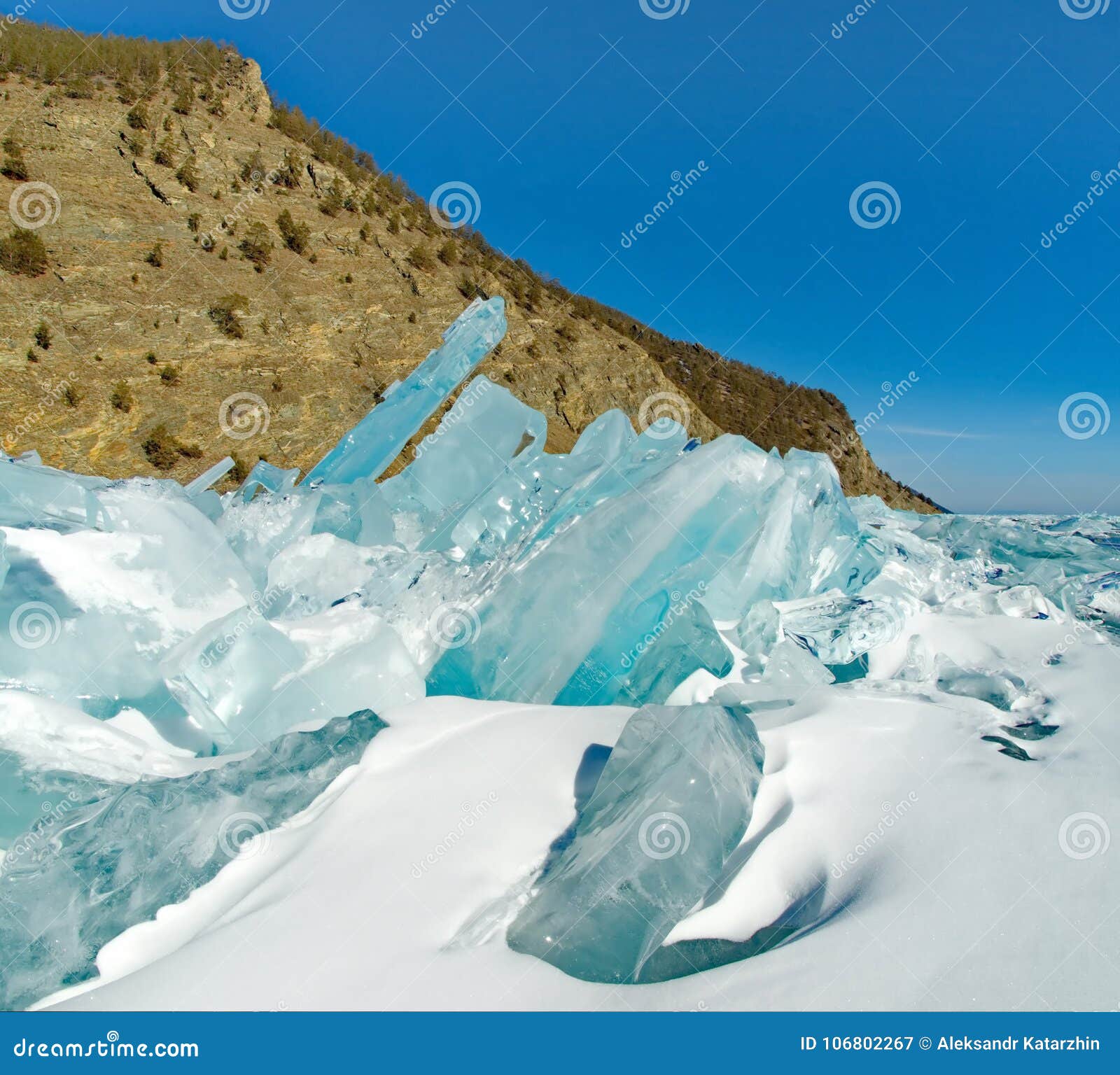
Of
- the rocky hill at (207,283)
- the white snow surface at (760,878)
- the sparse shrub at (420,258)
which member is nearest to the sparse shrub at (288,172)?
the rocky hill at (207,283)

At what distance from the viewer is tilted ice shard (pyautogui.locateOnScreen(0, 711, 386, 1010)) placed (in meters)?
1.77

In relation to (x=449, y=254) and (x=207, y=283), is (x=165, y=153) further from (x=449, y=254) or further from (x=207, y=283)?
(x=449, y=254)

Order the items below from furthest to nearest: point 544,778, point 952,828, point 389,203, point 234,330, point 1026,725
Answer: point 389,203
point 234,330
point 1026,725
point 544,778
point 952,828

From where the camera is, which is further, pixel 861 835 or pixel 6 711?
pixel 6 711

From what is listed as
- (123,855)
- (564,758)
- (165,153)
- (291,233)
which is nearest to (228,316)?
(291,233)

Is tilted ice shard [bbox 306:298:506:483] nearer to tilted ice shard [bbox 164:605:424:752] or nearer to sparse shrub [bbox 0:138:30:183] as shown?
tilted ice shard [bbox 164:605:424:752]

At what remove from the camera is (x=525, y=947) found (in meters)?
1.65

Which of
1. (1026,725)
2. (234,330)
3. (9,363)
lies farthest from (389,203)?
(1026,725)

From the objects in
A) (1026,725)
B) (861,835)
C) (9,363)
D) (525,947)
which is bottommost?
(9,363)

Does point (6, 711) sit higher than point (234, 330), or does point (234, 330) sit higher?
point (234, 330)

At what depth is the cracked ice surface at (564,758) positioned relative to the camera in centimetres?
158

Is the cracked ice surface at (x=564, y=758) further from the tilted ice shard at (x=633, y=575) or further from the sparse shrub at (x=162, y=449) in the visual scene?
the sparse shrub at (x=162, y=449)

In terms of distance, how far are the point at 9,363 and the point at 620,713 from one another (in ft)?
49.2

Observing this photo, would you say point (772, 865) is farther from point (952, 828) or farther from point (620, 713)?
point (620, 713)
